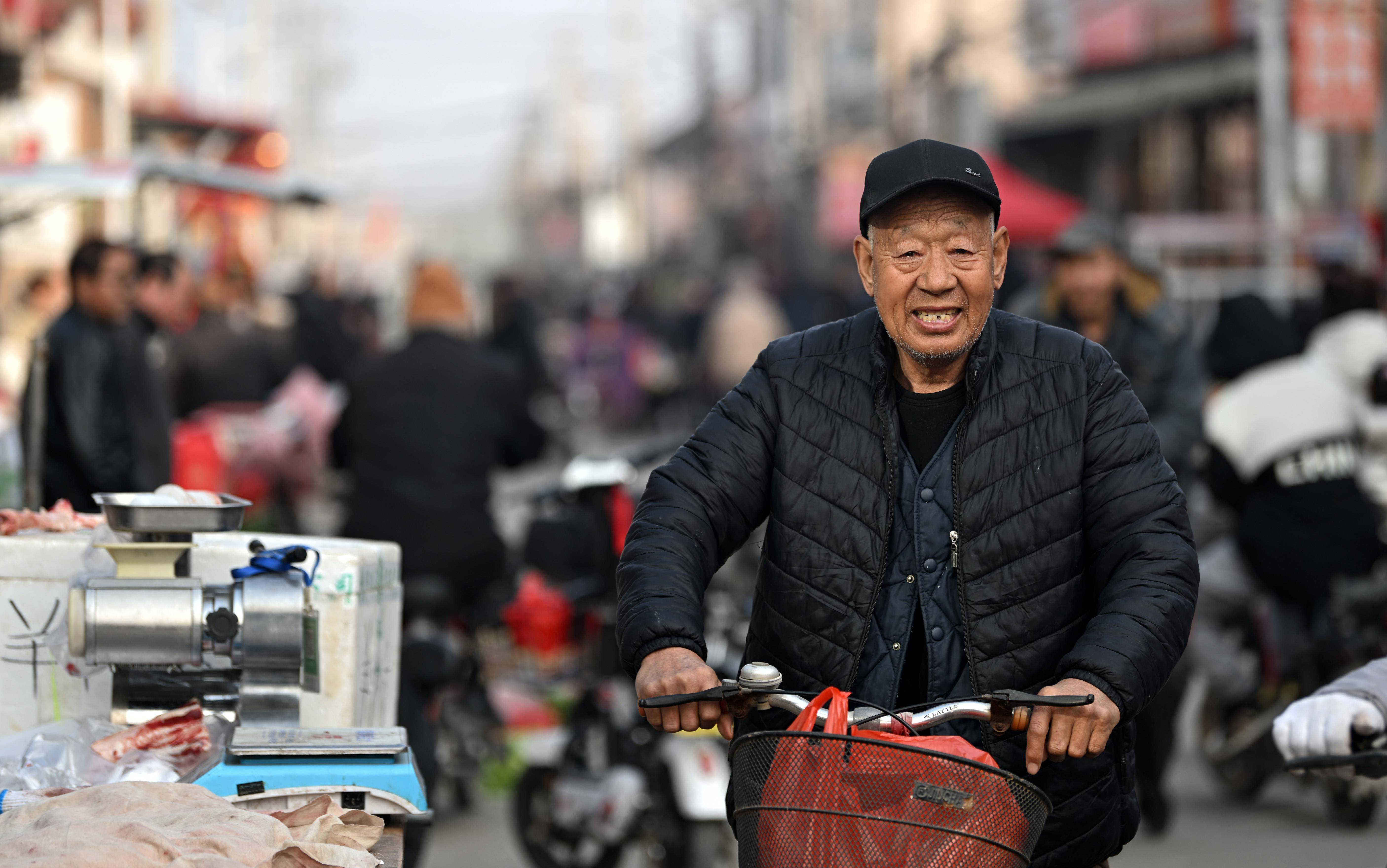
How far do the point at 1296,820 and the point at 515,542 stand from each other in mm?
9014

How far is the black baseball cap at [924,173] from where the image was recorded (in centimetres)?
313

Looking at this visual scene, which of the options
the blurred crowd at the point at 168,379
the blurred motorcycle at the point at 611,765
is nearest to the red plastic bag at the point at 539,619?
the blurred motorcycle at the point at 611,765

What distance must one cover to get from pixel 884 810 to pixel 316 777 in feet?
4.22

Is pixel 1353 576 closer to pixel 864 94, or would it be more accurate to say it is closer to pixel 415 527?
pixel 415 527

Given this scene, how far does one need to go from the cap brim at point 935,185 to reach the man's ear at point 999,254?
3.1 inches

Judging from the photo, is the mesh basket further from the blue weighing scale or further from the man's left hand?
the blue weighing scale

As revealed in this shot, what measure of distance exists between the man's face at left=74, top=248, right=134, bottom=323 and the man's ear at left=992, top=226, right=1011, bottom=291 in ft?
17.6

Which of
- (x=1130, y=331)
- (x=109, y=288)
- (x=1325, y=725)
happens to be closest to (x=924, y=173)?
(x=1325, y=725)

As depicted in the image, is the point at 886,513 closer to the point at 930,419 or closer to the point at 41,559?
the point at 930,419

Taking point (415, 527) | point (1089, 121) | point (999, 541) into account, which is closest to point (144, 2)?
point (1089, 121)

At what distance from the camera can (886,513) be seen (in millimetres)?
3248

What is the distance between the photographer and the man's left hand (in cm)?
279

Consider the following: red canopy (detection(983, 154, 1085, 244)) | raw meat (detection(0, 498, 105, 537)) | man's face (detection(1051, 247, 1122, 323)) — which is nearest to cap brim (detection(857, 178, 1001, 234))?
raw meat (detection(0, 498, 105, 537))

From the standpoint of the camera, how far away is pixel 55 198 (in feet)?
34.5
